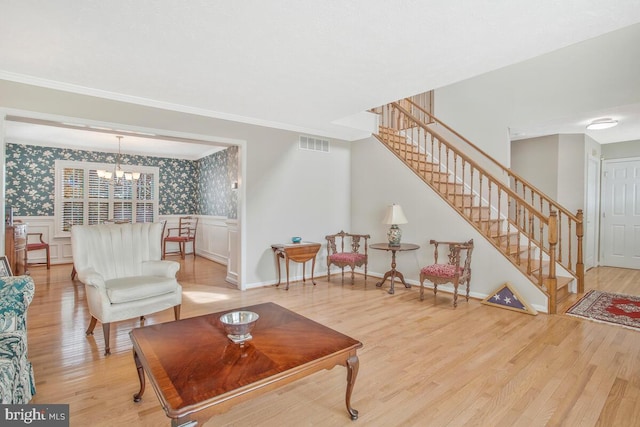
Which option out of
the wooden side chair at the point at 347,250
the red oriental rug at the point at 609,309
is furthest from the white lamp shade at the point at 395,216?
the red oriental rug at the point at 609,309

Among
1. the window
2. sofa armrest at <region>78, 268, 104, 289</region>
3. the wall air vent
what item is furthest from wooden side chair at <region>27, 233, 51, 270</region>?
the wall air vent

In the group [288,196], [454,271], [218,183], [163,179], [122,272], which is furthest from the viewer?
[163,179]

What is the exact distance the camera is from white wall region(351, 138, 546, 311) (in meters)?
3.95

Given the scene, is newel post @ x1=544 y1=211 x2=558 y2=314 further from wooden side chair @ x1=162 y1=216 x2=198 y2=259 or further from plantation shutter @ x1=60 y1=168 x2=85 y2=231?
plantation shutter @ x1=60 y1=168 x2=85 y2=231

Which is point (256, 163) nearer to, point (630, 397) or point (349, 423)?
point (349, 423)

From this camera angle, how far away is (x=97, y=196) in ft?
22.4

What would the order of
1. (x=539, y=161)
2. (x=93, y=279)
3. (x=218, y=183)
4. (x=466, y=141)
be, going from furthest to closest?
(x=218, y=183)
(x=539, y=161)
(x=466, y=141)
(x=93, y=279)

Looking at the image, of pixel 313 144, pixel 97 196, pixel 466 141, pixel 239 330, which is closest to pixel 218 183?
pixel 313 144

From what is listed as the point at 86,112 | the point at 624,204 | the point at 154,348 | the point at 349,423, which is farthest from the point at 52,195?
the point at 624,204

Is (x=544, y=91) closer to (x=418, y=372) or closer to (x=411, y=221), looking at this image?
(x=411, y=221)

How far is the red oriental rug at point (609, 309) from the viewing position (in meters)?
3.26

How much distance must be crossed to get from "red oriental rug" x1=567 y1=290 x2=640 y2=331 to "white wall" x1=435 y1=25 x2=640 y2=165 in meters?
2.15

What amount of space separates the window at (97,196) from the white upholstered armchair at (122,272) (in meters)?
4.51

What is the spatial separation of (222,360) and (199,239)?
6549mm
